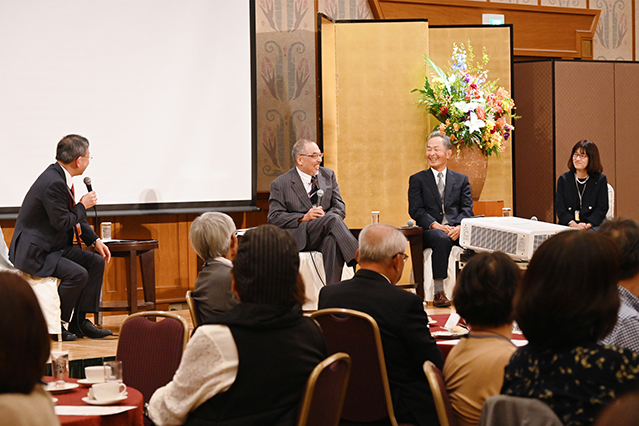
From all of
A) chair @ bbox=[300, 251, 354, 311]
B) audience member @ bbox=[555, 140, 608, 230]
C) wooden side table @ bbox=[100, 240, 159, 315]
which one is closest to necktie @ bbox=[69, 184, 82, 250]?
wooden side table @ bbox=[100, 240, 159, 315]

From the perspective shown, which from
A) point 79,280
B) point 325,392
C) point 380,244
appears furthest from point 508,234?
point 79,280

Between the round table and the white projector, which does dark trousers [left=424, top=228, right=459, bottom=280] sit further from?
the round table

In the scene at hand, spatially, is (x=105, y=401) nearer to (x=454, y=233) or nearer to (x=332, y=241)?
(x=332, y=241)

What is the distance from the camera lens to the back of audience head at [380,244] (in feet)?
8.10

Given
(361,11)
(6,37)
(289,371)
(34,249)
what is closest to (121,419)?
(289,371)

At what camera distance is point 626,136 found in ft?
24.5

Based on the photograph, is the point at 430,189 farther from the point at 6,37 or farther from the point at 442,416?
the point at 442,416

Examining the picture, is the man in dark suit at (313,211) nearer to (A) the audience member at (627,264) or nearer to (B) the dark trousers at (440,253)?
(B) the dark trousers at (440,253)

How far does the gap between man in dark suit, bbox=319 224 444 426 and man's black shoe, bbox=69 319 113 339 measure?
2.85 meters

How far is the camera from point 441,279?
5.56 m

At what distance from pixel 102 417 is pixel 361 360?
0.80 meters

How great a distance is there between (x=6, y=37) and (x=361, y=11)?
323 centimetres

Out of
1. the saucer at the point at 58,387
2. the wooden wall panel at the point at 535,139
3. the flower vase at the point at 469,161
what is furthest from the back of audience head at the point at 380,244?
the wooden wall panel at the point at 535,139

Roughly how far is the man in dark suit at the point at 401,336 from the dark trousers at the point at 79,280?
2.81 meters
